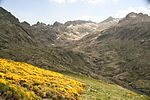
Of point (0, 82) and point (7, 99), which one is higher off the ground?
point (0, 82)

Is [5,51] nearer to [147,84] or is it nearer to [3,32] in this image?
[3,32]

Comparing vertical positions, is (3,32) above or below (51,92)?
above

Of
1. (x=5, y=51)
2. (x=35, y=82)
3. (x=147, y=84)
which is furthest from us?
(x=147, y=84)

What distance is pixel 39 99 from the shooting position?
60.0ft

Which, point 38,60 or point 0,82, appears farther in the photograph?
point 38,60

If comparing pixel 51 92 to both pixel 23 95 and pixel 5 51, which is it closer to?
pixel 23 95

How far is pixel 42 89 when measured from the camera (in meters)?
21.2

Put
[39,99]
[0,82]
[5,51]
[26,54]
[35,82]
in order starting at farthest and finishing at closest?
[26,54] < [5,51] < [35,82] < [39,99] < [0,82]

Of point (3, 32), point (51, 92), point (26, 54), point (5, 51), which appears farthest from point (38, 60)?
point (51, 92)

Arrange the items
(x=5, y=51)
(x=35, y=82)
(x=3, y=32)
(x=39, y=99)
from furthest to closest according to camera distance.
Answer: (x=3, y=32) → (x=5, y=51) → (x=35, y=82) → (x=39, y=99)

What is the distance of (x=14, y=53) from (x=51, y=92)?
125 metres

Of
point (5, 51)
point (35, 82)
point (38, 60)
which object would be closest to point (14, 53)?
point (5, 51)

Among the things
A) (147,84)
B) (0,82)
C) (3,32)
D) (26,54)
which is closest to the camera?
(0,82)

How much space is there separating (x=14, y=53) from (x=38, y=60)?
1936 centimetres
